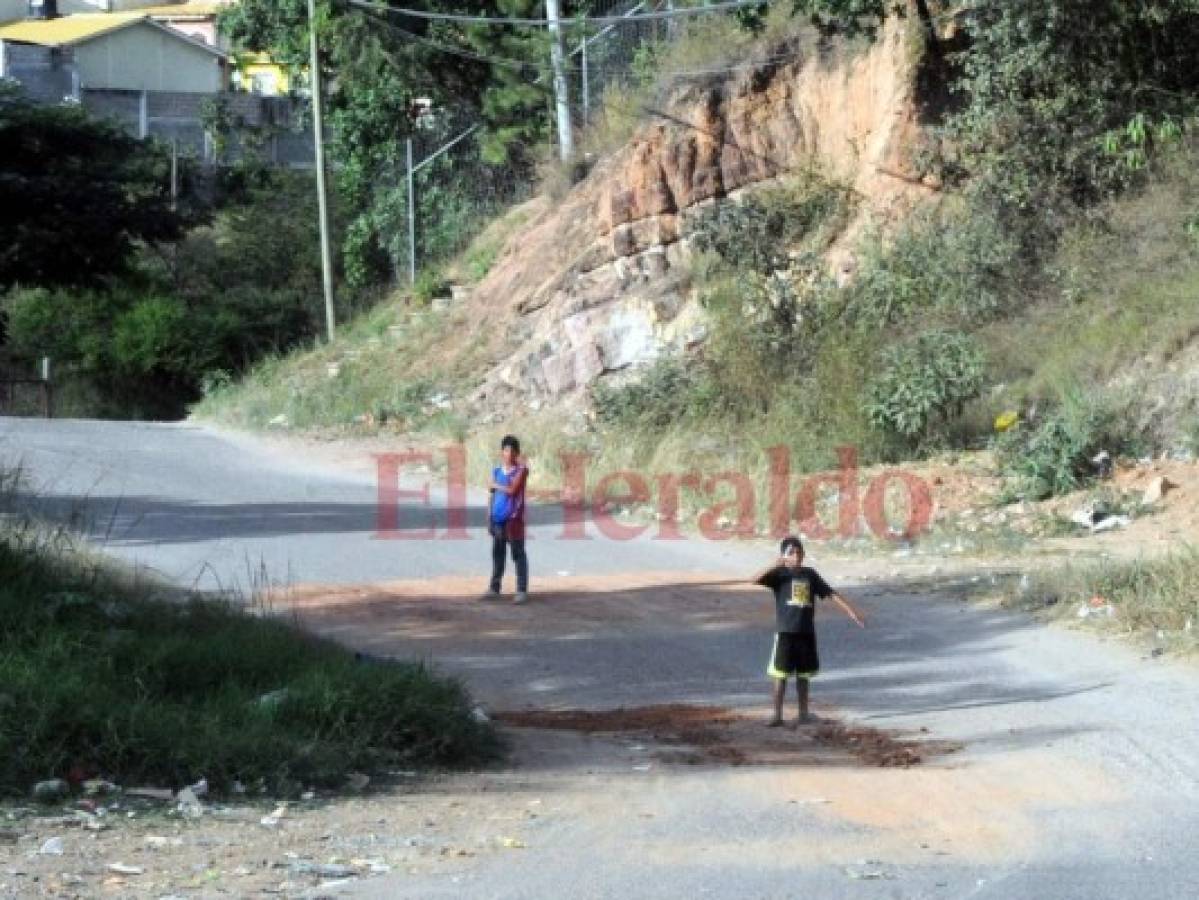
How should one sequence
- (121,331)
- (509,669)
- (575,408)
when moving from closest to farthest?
(509,669), (575,408), (121,331)

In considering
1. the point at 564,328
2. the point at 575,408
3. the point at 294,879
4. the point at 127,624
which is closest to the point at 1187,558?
the point at 127,624

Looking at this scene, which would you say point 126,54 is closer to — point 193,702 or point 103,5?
point 103,5

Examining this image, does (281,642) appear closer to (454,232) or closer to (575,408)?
(575,408)

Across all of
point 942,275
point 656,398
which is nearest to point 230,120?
point 656,398

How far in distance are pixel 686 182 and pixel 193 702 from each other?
2153 cm

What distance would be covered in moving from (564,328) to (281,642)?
63.9ft

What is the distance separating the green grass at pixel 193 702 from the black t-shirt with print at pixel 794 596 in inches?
77.3

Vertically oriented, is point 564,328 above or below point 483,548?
above

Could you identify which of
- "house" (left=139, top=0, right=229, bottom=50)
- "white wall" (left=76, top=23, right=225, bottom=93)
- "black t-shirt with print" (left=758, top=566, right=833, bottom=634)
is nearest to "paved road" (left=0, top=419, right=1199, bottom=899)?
"black t-shirt with print" (left=758, top=566, right=833, bottom=634)

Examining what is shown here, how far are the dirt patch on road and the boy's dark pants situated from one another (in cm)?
395

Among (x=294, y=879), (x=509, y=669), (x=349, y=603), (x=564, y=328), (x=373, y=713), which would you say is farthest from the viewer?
(x=564, y=328)

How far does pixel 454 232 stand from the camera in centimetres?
4112

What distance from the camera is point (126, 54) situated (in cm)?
5700

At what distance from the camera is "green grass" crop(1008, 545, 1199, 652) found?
43.3 feet
